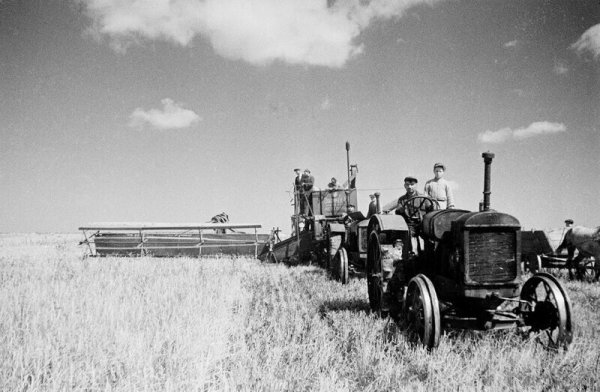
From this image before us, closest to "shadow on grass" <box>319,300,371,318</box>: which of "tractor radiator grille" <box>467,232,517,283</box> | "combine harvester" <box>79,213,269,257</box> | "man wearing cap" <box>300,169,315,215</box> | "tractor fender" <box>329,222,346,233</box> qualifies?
"tractor radiator grille" <box>467,232,517,283</box>

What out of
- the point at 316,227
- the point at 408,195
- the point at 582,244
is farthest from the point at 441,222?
the point at 316,227

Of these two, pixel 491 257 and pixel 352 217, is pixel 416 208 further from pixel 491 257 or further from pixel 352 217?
pixel 352 217

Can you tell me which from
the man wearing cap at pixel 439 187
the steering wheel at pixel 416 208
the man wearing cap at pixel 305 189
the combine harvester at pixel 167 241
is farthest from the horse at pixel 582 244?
the combine harvester at pixel 167 241

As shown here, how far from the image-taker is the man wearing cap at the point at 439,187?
19.5ft

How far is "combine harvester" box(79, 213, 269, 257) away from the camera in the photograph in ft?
41.8

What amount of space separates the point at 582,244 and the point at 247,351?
8.15 m

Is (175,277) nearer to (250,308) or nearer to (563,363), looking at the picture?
(250,308)

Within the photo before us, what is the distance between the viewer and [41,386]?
92.4 inches

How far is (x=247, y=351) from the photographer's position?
3.15m

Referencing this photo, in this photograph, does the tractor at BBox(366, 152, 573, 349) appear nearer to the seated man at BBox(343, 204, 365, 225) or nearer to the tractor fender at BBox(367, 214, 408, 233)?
the tractor fender at BBox(367, 214, 408, 233)

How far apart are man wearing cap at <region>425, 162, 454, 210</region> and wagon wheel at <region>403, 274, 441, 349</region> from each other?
9.16 ft

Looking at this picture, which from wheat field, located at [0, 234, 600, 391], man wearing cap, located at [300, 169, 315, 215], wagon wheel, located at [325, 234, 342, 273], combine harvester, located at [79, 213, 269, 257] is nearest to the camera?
wheat field, located at [0, 234, 600, 391]

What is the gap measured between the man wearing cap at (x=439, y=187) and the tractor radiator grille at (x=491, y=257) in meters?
2.65

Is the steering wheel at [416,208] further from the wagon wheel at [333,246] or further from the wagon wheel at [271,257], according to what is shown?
the wagon wheel at [271,257]
